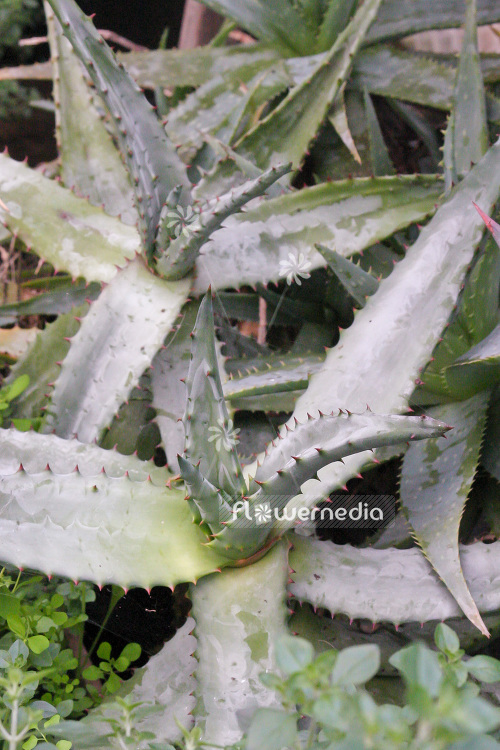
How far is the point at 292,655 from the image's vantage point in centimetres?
38

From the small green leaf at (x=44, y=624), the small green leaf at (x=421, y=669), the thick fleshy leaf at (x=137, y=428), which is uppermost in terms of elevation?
the small green leaf at (x=421, y=669)

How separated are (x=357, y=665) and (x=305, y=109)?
97 cm

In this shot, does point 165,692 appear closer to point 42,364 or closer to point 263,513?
point 263,513

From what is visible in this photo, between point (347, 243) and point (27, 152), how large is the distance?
137 centimetres

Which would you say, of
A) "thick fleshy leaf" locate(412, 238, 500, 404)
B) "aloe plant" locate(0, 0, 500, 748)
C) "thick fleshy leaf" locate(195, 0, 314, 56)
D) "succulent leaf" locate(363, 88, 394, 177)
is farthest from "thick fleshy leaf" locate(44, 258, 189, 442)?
"thick fleshy leaf" locate(195, 0, 314, 56)

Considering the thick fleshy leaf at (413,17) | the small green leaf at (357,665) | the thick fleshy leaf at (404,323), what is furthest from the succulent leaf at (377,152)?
the small green leaf at (357,665)

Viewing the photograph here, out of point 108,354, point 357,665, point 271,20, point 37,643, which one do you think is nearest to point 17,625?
point 37,643

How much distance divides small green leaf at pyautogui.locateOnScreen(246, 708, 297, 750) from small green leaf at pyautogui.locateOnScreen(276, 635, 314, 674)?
0.03 metres

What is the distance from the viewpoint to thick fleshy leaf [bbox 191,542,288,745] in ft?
1.96

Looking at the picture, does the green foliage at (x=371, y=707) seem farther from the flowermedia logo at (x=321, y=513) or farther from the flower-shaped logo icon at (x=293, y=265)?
the flower-shaped logo icon at (x=293, y=265)

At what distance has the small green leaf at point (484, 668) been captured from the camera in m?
0.43

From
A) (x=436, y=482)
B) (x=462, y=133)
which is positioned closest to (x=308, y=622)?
(x=436, y=482)

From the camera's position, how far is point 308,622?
75 cm

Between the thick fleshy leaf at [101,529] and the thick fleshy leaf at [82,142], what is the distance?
537mm
